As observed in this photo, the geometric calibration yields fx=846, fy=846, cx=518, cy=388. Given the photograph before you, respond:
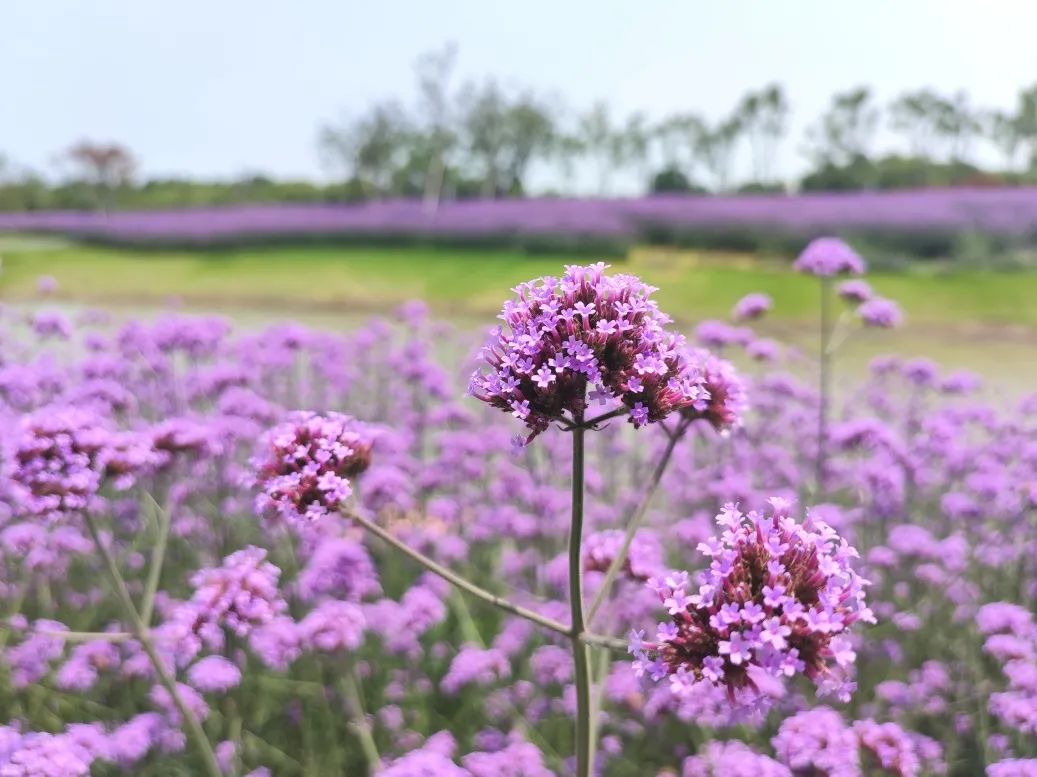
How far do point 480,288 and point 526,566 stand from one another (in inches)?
337

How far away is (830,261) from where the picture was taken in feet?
10.7

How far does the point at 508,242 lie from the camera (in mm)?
15680

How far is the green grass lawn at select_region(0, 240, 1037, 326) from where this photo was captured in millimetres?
10305

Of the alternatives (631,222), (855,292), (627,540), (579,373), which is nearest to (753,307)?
(855,292)

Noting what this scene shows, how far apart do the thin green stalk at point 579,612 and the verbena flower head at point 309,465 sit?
1.36 feet

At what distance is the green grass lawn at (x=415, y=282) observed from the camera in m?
10.3

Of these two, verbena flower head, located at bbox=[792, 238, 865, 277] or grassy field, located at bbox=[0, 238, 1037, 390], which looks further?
grassy field, located at bbox=[0, 238, 1037, 390]

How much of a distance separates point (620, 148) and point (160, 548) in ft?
122

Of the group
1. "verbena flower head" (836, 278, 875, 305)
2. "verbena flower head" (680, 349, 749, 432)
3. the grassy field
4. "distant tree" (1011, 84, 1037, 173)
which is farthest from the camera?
"distant tree" (1011, 84, 1037, 173)

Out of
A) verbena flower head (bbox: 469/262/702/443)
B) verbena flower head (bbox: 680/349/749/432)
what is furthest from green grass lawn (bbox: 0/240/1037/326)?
verbena flower head (bbox: 469/262/702/443)

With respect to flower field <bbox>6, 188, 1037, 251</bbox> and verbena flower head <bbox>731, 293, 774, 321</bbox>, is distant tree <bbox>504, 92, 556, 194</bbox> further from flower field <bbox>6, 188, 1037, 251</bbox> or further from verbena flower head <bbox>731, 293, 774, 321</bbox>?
verbena flower head <bbox>731, 293, 774, 321</bbox>

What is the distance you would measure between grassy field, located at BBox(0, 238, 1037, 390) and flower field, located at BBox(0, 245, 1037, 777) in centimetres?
280

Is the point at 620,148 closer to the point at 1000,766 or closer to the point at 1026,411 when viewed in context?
the point at 1026,411

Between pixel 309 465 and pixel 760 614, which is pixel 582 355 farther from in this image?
pixel 309 465
